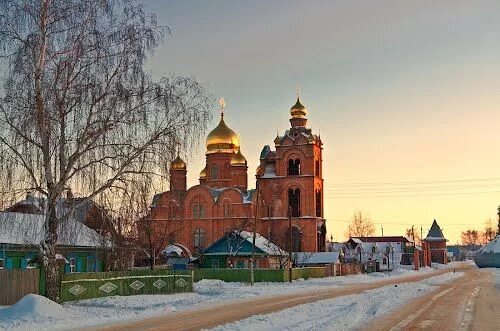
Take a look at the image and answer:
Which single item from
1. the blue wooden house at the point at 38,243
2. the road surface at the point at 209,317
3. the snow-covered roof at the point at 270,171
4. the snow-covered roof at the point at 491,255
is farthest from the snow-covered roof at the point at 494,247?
the road surface at the point at 209,317

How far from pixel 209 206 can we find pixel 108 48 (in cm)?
6175

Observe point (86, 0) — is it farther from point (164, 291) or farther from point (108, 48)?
point (164, 291)

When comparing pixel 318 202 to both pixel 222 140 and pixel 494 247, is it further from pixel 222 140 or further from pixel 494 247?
pixel 494 247

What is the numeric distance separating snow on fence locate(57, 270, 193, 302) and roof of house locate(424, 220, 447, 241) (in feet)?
418

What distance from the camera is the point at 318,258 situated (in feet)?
250

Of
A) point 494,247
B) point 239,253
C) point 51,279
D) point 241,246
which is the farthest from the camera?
point 494,247

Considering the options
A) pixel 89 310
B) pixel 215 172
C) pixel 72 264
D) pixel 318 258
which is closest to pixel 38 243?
pixel 89 310

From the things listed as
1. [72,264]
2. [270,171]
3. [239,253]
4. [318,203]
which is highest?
[270,171]

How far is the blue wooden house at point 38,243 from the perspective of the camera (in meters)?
25.9

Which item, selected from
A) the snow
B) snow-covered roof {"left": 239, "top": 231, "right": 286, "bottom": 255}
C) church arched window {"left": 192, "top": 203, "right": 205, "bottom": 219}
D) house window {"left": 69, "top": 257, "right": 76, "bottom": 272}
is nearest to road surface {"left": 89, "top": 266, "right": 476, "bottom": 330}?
the snow

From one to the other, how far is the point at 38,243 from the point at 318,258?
47264mm

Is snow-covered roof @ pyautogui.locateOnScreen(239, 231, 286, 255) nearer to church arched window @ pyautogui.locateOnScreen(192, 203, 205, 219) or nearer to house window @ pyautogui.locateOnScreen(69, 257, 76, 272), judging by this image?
church arched window @ pyautogui.locateOnScreen(192, 203, 205, 219)

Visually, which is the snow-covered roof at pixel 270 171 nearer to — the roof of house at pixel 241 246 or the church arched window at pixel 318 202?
the church arched window at pixel 318 202

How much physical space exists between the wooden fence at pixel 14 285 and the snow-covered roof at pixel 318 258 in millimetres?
49908
